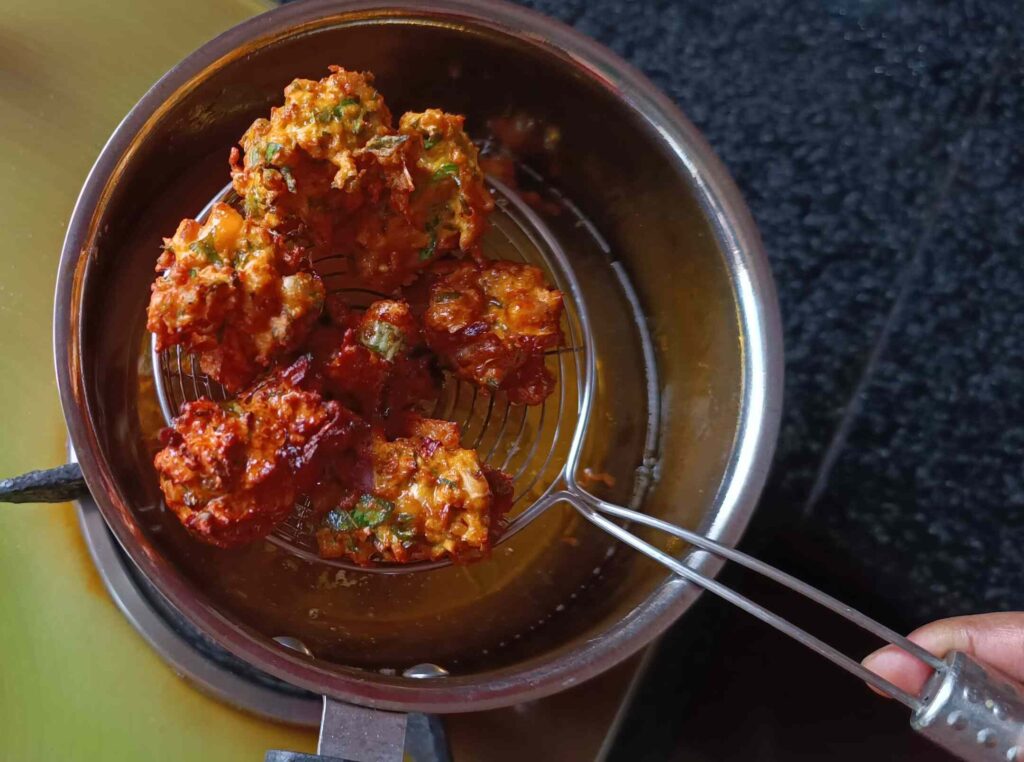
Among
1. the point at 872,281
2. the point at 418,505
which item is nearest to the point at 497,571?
the point at 418,505

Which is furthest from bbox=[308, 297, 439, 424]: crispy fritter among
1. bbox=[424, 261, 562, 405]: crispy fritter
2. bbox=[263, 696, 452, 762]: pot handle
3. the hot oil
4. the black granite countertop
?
the black granite countertop

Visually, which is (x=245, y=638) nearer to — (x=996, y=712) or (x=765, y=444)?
(x=765, y=444)

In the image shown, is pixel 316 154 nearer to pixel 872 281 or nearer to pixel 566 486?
pixel 566 486

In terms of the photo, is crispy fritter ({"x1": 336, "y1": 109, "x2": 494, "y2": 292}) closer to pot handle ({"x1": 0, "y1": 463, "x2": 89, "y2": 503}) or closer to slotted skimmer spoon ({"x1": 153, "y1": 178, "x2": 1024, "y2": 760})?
slotted skimmer spoon ({"x1": 153, "y1": 178, "x2": 1024, "y2": 760})

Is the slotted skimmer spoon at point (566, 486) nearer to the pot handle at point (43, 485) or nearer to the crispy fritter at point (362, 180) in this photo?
the pot handle at point (43, 485)

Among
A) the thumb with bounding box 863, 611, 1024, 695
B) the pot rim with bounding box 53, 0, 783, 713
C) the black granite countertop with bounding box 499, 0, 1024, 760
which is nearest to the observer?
the pot rim with bounding box 53, 0, 783, 713

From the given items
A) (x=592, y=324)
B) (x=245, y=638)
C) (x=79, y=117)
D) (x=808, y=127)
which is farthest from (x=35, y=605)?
(x=808, y=127)
